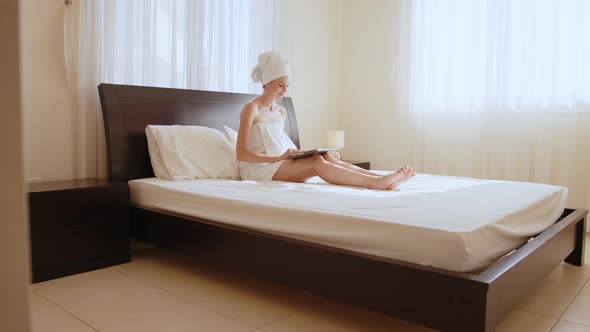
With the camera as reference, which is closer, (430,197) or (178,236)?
(430,197)

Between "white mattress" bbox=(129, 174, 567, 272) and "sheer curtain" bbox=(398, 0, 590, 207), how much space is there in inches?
55.0

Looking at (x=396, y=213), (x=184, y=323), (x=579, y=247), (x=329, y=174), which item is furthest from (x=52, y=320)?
(x=579, y=247)

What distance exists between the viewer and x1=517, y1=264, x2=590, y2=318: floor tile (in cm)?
197

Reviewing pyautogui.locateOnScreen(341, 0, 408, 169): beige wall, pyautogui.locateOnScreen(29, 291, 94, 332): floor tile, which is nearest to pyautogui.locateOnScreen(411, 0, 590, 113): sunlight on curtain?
pyautogui.locateOnScreen(341, 0, 408, 169): beige wall

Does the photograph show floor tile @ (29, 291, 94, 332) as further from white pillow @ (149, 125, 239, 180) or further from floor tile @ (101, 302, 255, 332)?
white pillow @ (149, 125, 239, 180)

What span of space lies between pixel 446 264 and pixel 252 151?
1.79 m

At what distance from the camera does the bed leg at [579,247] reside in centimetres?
253

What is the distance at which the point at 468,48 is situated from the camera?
4.10m

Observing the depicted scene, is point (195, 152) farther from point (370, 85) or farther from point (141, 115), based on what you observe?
point (370, 85)

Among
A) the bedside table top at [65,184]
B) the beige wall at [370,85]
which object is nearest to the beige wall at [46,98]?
the bedside table top at [65,184]

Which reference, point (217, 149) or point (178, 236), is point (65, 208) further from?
point (217, 149)

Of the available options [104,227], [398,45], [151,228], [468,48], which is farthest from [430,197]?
[398,45]

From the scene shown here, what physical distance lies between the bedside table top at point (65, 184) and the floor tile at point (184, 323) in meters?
0.96

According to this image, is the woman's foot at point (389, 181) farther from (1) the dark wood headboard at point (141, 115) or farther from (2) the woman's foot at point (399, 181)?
(1) the dark wood headboard at point (141, 115)
